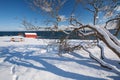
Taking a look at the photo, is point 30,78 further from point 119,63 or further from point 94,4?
point 94,4

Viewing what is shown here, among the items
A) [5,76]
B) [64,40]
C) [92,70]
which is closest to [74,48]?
[64,40]

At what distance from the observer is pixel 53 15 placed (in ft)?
32.7

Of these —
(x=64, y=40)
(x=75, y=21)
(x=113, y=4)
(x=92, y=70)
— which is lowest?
(x=92, y=70)

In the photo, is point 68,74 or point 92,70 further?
point 92,70

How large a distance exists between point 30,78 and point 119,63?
463cm

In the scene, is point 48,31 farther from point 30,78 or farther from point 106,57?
point 30,78

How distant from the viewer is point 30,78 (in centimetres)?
616

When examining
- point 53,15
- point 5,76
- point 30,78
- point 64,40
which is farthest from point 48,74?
point 53,15

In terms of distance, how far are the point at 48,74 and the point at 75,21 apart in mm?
4211

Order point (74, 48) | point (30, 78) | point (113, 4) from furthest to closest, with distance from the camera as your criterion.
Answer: point (74, 48), point (113, 4), point (30, 78)

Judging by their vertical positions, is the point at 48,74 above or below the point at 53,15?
below

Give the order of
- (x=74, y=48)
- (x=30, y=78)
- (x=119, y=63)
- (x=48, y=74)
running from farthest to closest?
(x=74, y=48)
(x=119, y=63)
(x=48, y=74)
(x=30, y=78)

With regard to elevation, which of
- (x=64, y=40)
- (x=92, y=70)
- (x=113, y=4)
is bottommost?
(x=92, y=70)

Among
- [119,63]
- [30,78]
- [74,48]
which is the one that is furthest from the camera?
[74,48]
